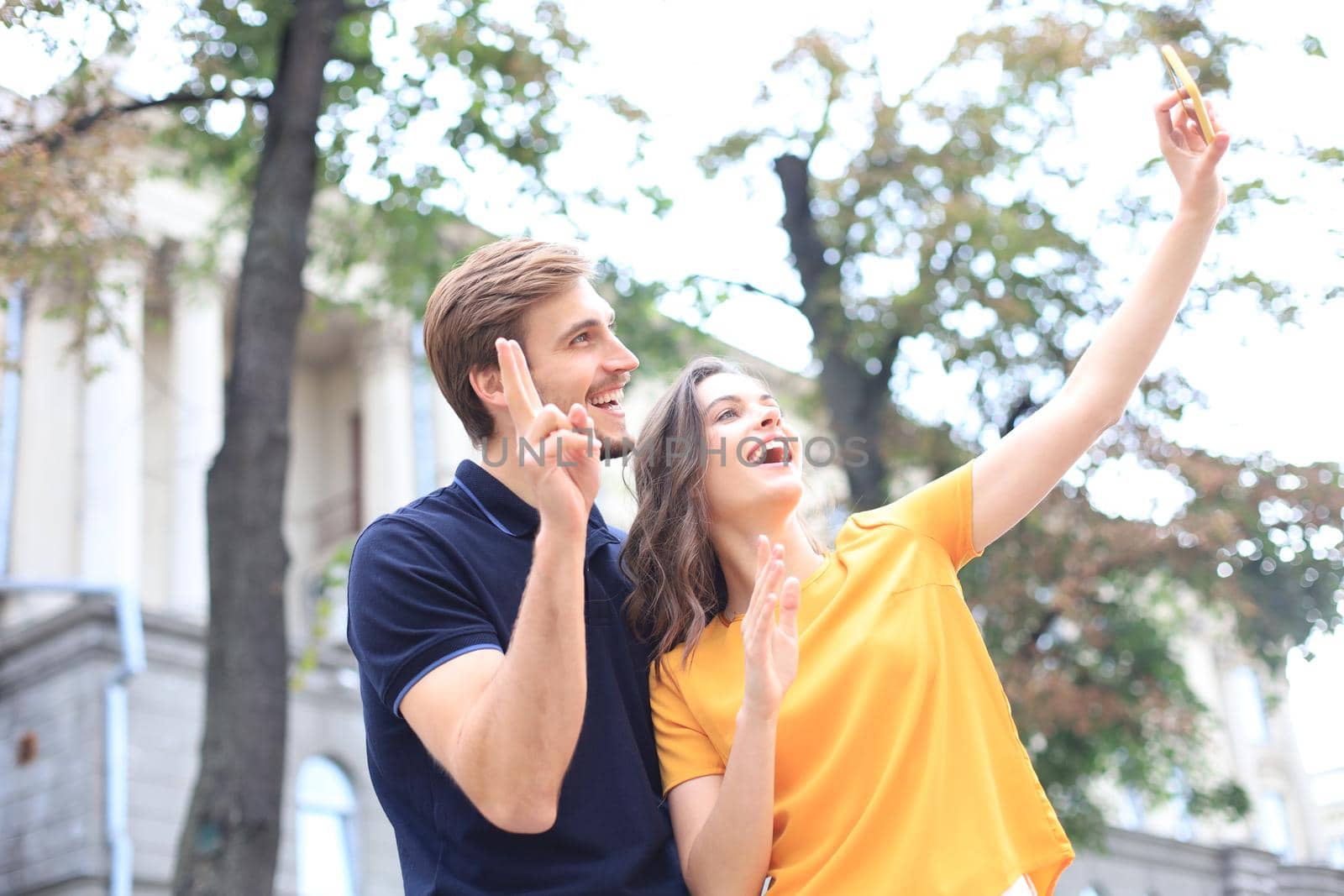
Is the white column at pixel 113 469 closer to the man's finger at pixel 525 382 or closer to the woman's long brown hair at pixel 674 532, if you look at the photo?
the woman's long brown hair at pixel 674 532

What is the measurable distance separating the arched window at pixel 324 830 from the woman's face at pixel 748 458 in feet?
51.3

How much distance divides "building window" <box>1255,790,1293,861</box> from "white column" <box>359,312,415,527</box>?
25.1 meters

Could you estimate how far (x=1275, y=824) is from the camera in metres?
38.5

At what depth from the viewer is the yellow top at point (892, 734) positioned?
7.87ft

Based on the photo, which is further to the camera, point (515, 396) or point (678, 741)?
point (678, 741)

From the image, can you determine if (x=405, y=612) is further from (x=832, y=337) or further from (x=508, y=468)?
(x=832, y=337)

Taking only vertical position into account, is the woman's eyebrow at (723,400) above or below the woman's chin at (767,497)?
above

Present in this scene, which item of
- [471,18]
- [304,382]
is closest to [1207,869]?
[304,382]

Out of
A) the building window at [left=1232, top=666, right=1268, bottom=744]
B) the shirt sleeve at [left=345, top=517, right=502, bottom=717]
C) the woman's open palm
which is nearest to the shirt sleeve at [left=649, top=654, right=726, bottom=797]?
the woman's open palm

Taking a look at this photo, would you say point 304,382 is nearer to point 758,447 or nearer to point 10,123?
point 10,123

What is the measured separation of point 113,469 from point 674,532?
19.0 metres

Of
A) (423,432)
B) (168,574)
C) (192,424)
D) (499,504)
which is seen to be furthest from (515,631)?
(423,432)

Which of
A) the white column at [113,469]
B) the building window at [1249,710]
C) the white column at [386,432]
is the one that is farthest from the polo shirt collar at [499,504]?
the building window at [1249,710]

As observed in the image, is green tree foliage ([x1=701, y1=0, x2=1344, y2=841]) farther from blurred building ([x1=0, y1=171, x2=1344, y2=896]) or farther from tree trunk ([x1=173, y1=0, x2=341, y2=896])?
tree trunk ([x1=173, y1=0, x2=341, y2=896])
